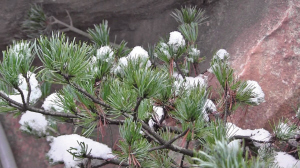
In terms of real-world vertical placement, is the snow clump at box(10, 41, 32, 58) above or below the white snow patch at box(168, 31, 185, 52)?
below

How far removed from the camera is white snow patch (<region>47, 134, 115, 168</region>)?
784mm

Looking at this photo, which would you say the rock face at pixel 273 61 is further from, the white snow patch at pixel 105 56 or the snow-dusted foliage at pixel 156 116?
the white snow patch at pixel 105 56

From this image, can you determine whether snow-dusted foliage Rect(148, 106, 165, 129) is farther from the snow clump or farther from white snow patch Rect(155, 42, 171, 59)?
the snow clump

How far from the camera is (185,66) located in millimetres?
1056

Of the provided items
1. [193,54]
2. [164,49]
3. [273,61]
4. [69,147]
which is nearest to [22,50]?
[69,147]

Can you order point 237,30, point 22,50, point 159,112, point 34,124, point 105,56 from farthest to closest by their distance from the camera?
1. point 237,30
2. point 34,124
3. point 159,112
4. point 105,56
5. point 22,50

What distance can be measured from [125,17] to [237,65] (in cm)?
58

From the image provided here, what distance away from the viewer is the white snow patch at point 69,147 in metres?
0.78

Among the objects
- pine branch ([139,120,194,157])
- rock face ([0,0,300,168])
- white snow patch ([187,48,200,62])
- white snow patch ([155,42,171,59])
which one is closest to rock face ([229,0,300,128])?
rock face ([0,0,300,168])

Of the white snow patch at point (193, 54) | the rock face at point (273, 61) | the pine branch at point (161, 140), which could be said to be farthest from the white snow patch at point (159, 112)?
the rock face at point (273, 61)

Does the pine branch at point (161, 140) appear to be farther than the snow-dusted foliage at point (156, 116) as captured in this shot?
No

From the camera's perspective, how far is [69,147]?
83cm

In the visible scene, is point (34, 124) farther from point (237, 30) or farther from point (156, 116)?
point (237, 30)

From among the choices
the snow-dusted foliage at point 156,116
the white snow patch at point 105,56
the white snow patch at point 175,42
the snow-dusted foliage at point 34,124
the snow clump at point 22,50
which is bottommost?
the snow-dusted foliage at point 34,124
